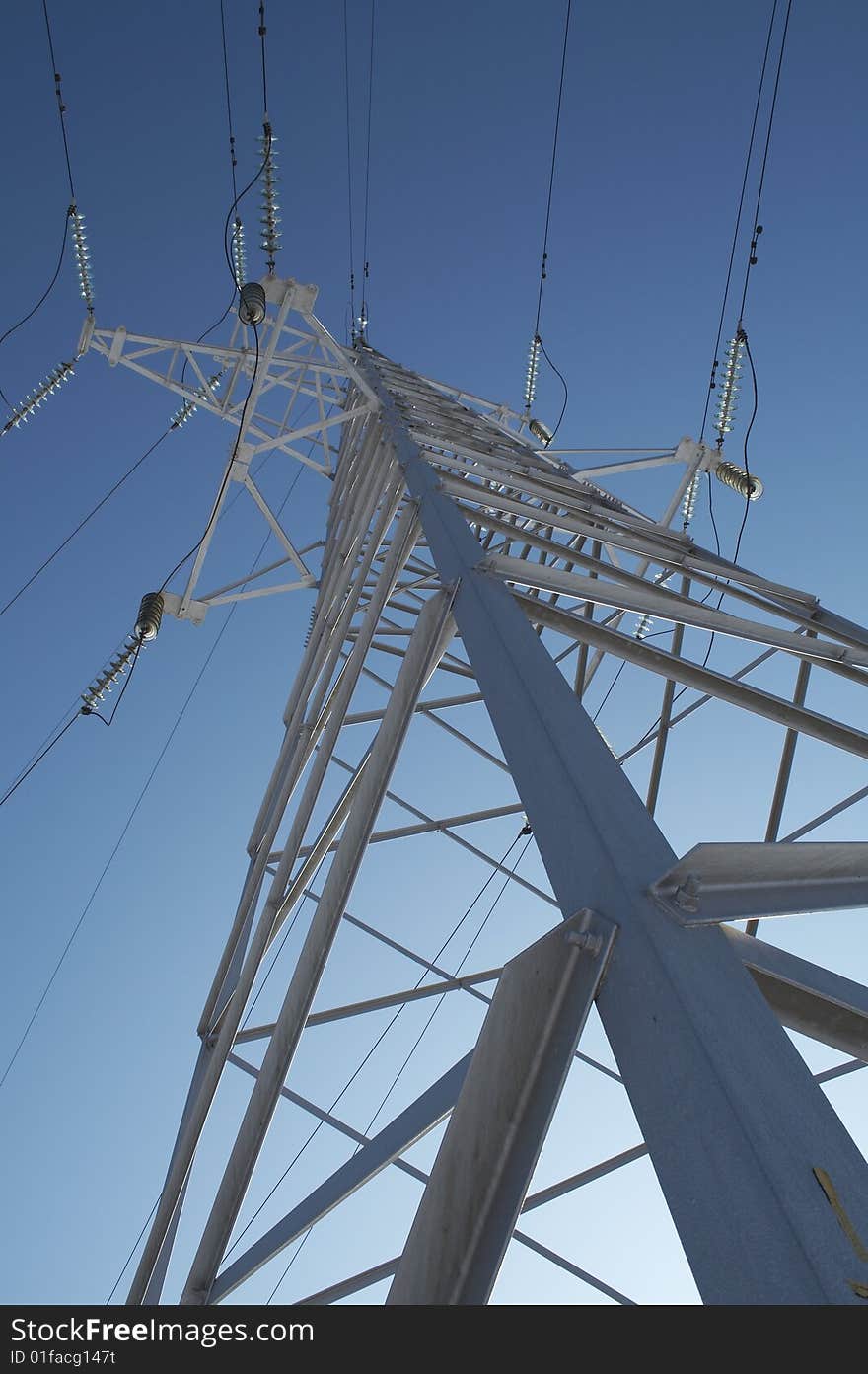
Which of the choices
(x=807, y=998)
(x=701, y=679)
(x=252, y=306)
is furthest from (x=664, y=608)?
(x=252, y=306)

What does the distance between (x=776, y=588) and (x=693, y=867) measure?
4.33 m

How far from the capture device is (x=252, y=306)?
33.4 ft

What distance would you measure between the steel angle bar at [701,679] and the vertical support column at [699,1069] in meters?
0.87

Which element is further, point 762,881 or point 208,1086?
point 208,1086

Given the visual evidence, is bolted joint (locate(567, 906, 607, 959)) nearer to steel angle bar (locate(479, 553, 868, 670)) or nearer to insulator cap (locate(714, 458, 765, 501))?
steel angle bar (locate(479, 553, 868, 670))

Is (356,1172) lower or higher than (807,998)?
lower

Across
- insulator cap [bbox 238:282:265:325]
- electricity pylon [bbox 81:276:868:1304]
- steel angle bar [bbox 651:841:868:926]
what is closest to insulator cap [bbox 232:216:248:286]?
insulator cap [bbox 238:282:265:325]

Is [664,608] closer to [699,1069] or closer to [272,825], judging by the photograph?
[699,1069]

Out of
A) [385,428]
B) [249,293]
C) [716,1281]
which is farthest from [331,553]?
[716,1281]

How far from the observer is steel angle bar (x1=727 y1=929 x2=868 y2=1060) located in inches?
83.6

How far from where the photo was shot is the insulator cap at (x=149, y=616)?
1093 centimetres

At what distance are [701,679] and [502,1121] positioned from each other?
2074 millimetres

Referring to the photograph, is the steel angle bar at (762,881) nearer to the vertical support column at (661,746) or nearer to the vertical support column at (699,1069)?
the vertical support column at (699,1069)

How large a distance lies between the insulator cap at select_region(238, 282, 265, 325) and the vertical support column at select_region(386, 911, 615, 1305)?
9.40m
